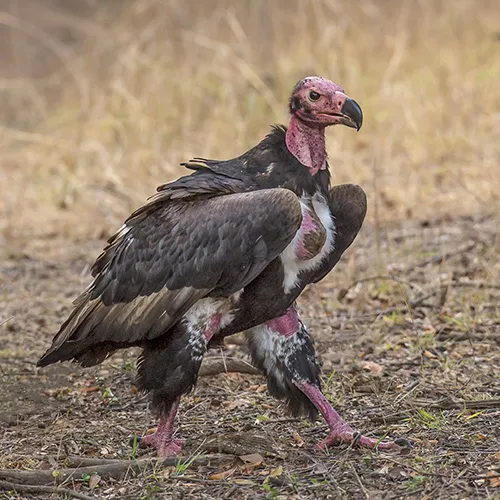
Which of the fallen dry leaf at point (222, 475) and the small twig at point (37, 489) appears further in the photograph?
the fallen dry leaf at point (222, 475)

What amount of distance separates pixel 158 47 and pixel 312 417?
616 cm

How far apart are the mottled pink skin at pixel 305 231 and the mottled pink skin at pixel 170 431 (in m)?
0.37

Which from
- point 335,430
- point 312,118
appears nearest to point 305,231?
point 312,118

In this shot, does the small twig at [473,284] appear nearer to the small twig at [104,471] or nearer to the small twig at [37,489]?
the small twig at [104,471]

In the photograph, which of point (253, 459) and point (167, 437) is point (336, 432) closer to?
point (253, 459)

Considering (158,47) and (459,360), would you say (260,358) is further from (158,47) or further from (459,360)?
(158,47)

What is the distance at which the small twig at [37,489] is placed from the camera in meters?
3.43

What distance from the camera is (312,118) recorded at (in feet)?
13.0

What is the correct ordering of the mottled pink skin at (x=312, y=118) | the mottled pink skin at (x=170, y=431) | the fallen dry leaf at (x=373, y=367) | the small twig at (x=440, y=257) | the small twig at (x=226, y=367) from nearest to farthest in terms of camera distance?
the mottled pink skin at (x=170, y=431)
the mottled pink skin at (x=312, y=118)
the small twig at (x=226, y=367)
the fallen dry leaf at (x=373, y=367)
the small twig at (x=440, y=257)

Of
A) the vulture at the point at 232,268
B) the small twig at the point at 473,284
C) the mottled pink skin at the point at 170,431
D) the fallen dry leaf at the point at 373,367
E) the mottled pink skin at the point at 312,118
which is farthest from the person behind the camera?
the small twig at the point at 473,284

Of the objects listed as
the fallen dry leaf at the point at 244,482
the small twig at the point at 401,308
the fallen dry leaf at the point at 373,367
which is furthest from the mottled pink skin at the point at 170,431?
the small twig at the point at 401,308

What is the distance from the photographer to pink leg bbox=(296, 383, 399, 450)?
12.4ft

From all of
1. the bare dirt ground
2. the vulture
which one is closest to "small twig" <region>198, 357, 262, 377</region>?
the bare dirt ground

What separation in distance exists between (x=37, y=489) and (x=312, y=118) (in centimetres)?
165
